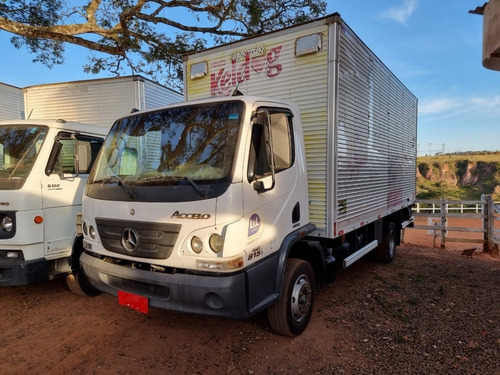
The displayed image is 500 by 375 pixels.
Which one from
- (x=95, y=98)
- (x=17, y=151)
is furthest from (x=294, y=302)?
(x=95, y=98)

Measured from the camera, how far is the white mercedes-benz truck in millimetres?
2807

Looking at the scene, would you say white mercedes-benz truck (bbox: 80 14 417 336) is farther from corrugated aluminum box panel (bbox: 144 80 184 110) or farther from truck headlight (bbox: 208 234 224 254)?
corrugated aluminum box panel (bbox: 144 80 184 110)

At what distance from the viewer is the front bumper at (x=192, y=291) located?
2.71 meters

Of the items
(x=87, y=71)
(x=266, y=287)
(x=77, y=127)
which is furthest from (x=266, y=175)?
(x=87, y=71)

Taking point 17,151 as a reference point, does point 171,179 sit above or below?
Answer: below

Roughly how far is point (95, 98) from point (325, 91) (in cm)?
454

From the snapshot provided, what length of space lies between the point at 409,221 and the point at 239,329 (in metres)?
6.37

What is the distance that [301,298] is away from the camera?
3.64 metres

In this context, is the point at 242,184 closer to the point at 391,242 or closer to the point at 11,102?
the point at 391,242

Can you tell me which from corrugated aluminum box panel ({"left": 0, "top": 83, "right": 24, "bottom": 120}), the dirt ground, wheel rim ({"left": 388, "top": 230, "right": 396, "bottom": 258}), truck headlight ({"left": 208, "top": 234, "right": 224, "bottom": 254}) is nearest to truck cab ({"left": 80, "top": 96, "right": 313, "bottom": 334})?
truck headlight ({"left": 208, "top": 234, "right": 224, "bottom": 254})

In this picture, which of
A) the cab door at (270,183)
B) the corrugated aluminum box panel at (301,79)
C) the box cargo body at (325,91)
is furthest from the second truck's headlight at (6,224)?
the corrugated aluminum box panel at (301,79)

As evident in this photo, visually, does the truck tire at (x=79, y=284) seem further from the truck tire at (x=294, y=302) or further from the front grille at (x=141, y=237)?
the truck tire at (x=294, y=302)

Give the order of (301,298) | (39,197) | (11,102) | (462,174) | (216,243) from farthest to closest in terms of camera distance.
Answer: (462,174) → (11,102) → (39,197) → (301,298) → (216,243)

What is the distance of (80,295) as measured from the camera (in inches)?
186
